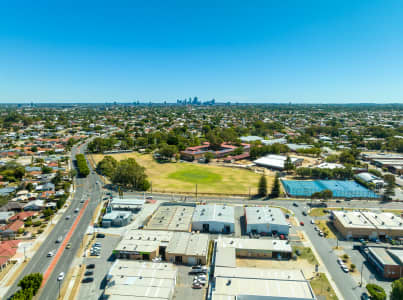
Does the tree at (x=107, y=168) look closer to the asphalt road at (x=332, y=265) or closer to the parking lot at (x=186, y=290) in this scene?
the parking lot at (x=186, y=290)

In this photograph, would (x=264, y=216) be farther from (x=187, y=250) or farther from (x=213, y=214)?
(x=187, y=250)

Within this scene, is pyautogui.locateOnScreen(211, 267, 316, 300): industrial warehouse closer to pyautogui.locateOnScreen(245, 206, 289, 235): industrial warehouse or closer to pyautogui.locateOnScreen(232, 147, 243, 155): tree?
pyautogui.locateOnScreen(245, 206, 289, 235): industrial warehouse

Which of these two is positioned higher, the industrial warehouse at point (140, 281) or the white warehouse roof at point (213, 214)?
the white warehouse roof at point (213, 214)

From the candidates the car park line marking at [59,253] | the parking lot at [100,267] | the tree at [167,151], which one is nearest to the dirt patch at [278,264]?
the parking lot at [100,267]

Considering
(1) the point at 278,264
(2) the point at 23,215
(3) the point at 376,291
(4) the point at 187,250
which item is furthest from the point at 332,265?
(2) the point at 23,215

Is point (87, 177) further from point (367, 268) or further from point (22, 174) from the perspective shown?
point (367, 268)

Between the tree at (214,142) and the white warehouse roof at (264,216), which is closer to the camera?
the white warehouse roof at (264,216)

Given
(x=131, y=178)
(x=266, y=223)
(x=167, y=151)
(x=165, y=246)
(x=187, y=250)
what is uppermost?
(x=167, y=151)
